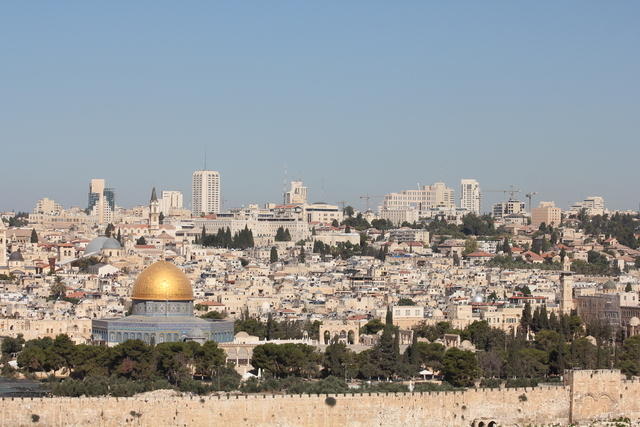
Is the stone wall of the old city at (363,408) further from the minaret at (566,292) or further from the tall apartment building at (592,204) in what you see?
the tall apartment building at (592,204)

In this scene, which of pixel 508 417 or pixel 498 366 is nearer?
pixel 508 417

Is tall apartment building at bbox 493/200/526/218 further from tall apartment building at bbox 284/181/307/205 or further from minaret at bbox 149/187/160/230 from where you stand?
minaret at bbox 149/187/160/230

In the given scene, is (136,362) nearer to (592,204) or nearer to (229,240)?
(229,240)

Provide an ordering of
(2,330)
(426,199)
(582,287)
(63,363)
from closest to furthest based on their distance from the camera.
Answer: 1. (63,363)
2. (2,330)
3. (582,287)
4. (426,199)

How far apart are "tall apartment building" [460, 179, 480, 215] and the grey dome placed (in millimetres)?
95194

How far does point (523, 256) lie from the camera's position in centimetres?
11156

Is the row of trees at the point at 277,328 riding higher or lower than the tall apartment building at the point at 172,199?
lower

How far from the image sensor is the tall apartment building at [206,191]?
179750mm

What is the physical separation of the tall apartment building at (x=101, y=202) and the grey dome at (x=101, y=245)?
45429 millimetres

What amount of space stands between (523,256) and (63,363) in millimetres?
62312

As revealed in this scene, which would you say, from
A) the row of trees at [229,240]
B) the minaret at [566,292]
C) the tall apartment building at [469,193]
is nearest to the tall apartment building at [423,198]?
the tall apartment building at [469,193]

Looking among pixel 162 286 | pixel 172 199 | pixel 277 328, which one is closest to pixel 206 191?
pixel 172 199

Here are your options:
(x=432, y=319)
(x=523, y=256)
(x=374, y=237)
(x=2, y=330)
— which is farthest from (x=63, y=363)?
(x=374, y=237)

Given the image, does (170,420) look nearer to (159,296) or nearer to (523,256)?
(159,296)
